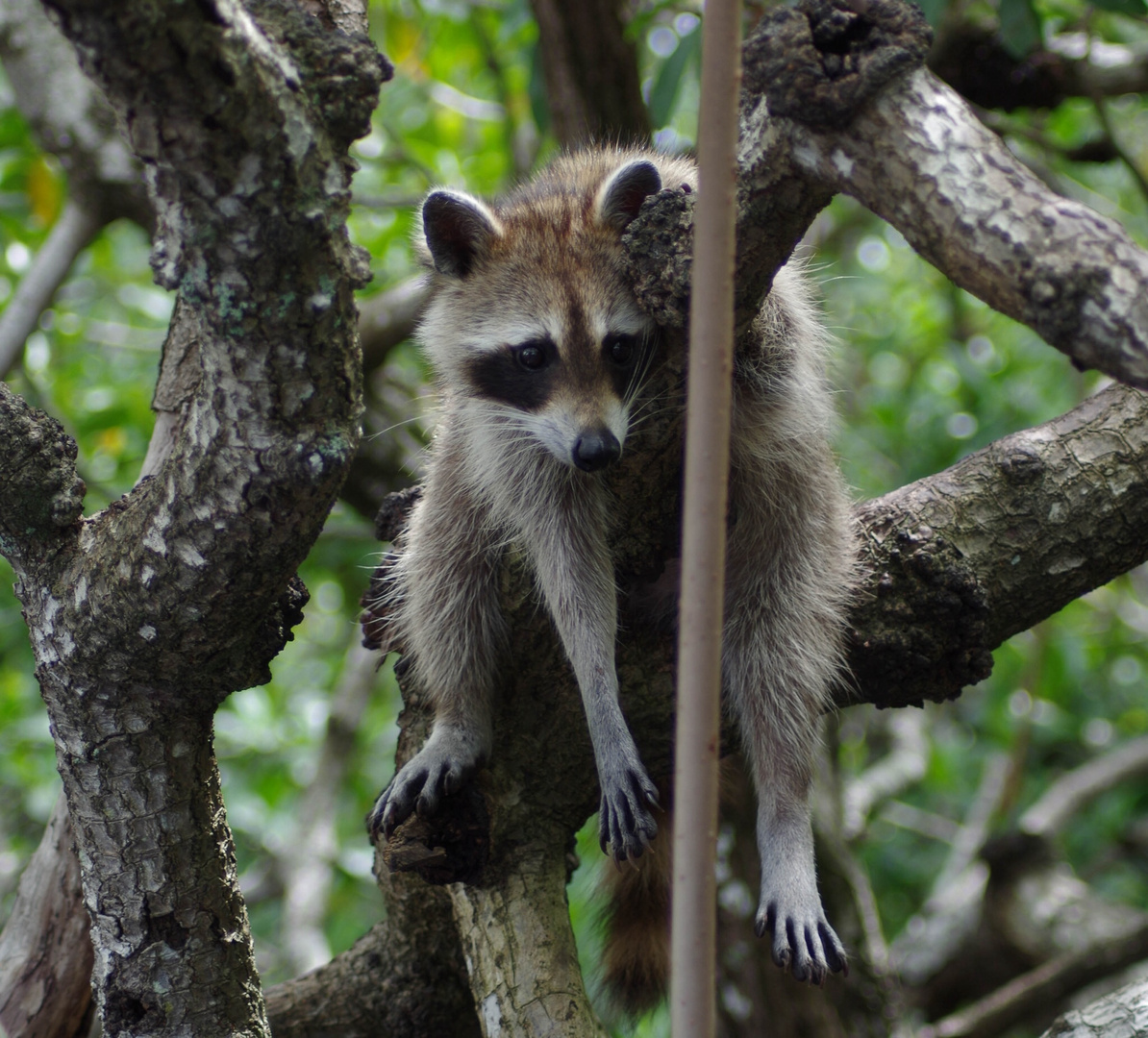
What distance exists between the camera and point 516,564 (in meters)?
2.45

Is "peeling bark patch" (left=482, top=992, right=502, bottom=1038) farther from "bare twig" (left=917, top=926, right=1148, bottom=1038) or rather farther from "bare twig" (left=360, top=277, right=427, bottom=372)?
"bare twig" (left=360, top=277, right=427, bottom=372)

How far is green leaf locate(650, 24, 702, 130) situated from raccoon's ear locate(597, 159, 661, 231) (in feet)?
3.51

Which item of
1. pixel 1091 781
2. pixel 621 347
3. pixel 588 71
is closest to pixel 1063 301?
pixel 621 347

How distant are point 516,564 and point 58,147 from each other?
6.85 feet

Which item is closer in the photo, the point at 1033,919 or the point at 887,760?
the point at 1033,919

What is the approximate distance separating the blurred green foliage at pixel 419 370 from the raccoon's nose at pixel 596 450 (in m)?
1.40

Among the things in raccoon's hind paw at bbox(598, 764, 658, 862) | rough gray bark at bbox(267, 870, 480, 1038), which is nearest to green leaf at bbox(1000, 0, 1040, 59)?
raccoon's hind paw at bbox(598, 764, 658, 862)

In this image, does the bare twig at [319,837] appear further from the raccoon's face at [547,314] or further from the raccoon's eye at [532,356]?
the raccoon's eye at [532,356]

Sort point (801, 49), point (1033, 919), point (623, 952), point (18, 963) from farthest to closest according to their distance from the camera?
point (1033, 919) < point (623, 952) < point (18, 963) < point (801, 49)

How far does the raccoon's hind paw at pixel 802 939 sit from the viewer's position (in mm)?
2004

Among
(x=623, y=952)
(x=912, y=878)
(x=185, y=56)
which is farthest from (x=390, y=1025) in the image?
(x=912, y=878)

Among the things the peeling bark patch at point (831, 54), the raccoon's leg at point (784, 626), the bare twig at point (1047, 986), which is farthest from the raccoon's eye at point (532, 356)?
the bare twig at point (1047, 986)

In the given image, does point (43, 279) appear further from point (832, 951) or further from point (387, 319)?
point (832, 951)

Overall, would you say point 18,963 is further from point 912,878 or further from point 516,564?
point 912,878
